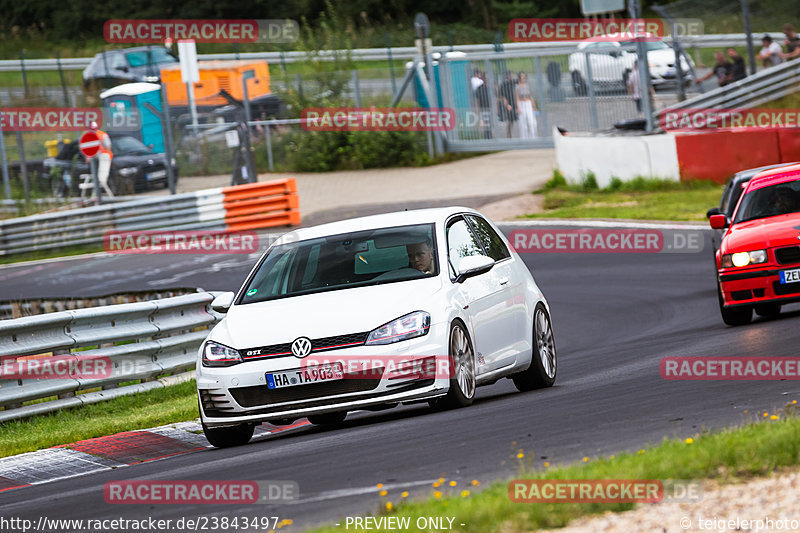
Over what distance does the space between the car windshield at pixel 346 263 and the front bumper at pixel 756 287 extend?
14.5 ft

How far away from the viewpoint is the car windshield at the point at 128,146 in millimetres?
34375

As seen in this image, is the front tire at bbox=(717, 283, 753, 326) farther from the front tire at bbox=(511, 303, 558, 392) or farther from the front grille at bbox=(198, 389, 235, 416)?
the front grille at bbox=(198, 389, 235, 416)

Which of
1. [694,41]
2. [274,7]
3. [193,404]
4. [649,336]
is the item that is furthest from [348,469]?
[274,7]

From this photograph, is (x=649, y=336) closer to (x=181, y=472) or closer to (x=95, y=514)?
(x=181, y=472)

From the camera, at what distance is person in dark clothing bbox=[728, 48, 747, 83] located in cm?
3123

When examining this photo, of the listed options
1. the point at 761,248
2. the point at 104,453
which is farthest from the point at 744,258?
the point at 104,453

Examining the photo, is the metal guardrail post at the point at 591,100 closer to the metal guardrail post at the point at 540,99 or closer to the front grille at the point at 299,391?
the metal guardrail post at the point at 540,99

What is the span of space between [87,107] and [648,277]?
955 inches

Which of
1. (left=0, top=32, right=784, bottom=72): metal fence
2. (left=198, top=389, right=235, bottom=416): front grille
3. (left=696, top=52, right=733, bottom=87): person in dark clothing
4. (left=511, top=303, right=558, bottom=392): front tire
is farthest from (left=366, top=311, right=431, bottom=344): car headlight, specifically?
(left=0, top=32, right=784, bottom=72): metal fence

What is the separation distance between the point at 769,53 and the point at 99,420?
74.5 ft

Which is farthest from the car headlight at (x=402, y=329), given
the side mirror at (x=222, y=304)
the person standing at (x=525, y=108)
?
the person standing at (x=525, y=108)

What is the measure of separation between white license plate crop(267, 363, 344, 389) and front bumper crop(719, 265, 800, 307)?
5.72m

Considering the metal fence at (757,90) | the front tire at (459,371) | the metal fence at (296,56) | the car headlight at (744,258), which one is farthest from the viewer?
the metal fence at (296,56)

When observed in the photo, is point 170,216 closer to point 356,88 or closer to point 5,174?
point 5,174
